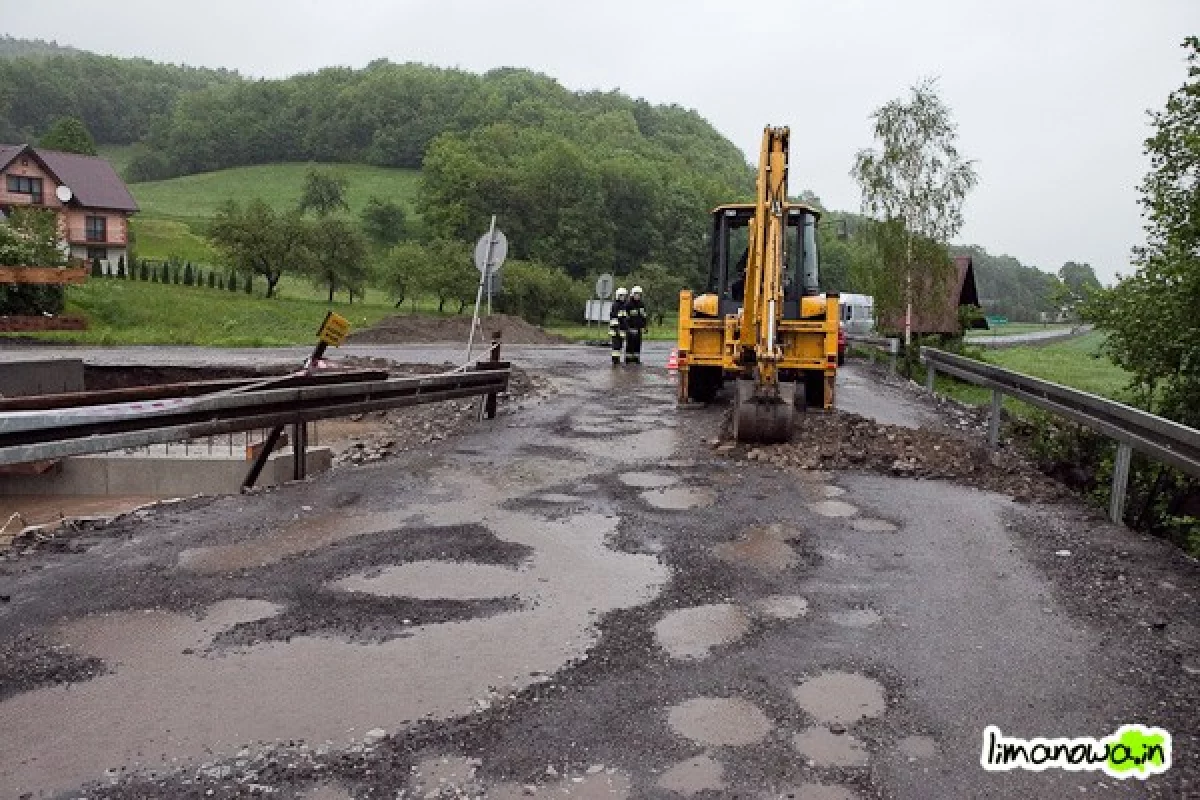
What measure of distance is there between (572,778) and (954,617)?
2600 mm

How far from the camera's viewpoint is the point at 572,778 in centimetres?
311

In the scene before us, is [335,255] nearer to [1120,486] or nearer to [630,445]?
[630,445]

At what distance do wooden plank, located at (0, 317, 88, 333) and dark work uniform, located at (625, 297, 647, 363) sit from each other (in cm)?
1859

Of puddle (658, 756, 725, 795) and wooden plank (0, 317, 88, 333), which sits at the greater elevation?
wooden plank (0, 317, 88, 333)

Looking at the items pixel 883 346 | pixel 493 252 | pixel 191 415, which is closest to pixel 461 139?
pixel 883 346

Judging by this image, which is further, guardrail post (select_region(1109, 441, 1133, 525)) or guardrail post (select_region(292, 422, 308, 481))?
guardrail post (select_region(292, 422, 308, 481))

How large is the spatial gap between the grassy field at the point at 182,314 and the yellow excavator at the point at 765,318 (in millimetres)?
17897

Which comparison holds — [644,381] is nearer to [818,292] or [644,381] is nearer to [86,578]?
[818,292]

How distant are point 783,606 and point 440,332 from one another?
1263 inches

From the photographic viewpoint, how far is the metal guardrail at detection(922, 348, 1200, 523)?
251 inches

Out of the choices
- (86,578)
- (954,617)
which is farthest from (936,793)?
(86,578)

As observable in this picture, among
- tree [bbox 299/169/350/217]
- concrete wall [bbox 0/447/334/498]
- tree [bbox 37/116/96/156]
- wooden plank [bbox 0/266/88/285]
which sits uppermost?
tree [bbox 37/116/96/156]

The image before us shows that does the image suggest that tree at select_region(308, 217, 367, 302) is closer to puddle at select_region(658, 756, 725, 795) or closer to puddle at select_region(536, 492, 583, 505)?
puddle at select_region(536, 492, 583, 505)

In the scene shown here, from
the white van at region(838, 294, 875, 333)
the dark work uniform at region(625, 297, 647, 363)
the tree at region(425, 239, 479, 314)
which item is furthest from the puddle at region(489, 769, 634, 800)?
the tree at region(425, 239, 479, 314)
